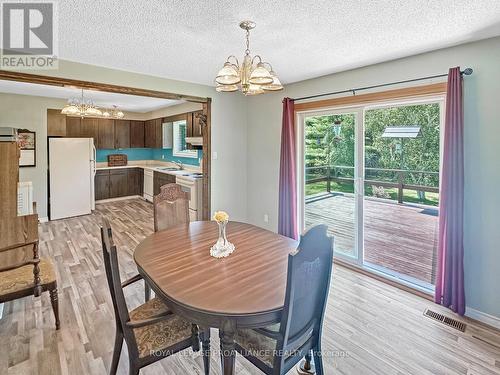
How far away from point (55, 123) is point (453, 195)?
666 centimetres

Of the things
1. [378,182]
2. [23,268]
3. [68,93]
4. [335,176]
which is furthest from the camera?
[68,93]

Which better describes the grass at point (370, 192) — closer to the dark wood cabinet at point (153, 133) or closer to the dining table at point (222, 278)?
the dining table at point (222, 278)

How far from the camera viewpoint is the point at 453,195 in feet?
8.13

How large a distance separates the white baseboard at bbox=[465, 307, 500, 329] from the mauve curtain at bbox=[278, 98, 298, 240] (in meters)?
2.04

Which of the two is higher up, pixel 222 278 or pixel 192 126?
pixel 192 126

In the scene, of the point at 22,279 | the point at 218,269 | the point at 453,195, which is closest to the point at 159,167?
the point at 22,279

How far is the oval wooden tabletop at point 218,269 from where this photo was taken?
1.39 m

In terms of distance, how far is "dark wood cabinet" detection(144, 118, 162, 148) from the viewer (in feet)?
23.7

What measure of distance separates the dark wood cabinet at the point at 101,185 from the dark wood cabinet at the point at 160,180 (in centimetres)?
136

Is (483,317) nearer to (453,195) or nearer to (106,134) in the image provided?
(453,195)

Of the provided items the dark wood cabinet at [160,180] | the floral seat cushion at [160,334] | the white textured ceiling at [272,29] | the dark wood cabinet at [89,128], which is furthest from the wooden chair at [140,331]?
the dark wood cabinet at [89,128]

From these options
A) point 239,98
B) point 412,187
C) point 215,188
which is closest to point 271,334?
point 412,187

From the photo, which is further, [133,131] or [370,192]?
[133,131]

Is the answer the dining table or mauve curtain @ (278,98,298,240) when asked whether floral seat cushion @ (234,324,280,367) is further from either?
mauve curtain @ (278,98,298,240)
